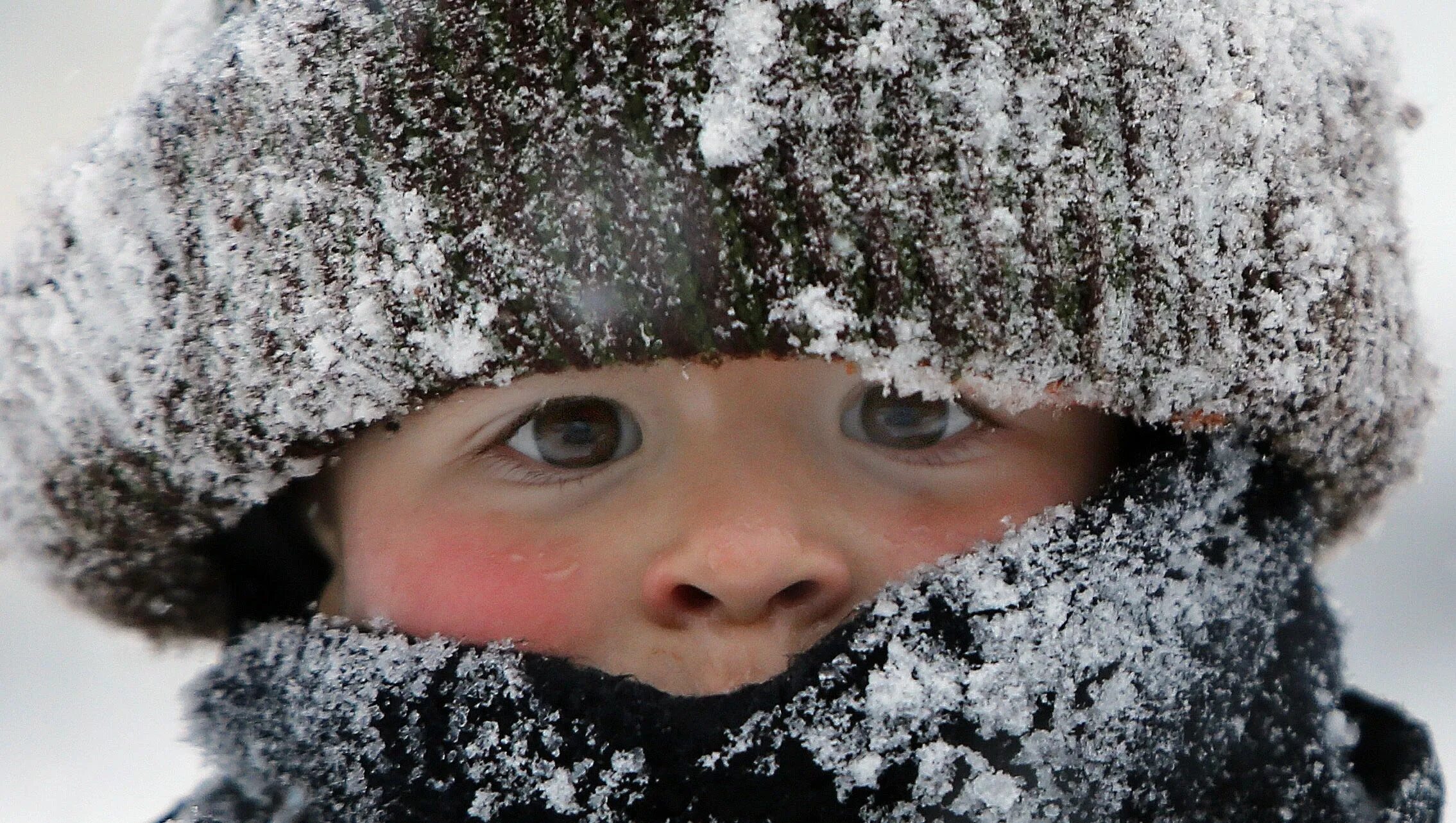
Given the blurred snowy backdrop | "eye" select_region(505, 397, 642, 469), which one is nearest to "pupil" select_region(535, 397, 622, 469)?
"eye" select_region(505, 397, 642, 469)

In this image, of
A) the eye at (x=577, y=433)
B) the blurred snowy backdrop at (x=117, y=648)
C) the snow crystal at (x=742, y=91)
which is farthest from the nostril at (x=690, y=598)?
the blurred snowy backdrop at (x=117, y=648)

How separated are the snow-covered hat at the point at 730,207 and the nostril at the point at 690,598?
19 centimetres

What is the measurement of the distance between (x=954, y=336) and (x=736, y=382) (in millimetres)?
180

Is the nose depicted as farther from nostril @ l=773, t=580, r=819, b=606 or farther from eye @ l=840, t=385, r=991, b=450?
eye @ l=840, t=385, r=991, b=450

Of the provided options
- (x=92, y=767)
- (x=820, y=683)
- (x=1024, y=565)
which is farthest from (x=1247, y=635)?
(x=92, y=767)

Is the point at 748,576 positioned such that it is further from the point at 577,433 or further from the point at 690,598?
the point at 577,433

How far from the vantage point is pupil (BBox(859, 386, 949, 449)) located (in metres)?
1.02

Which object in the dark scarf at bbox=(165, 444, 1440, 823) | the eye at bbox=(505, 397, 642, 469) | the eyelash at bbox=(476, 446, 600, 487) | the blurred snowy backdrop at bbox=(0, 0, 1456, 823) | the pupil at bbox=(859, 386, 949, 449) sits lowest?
the dark scarf at bbox=(165, 444, 1440, 823)

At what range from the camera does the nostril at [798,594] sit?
3.12 feet

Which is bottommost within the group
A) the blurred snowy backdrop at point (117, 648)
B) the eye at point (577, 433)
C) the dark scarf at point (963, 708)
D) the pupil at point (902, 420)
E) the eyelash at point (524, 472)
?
the dark scarf at point (963, 708)

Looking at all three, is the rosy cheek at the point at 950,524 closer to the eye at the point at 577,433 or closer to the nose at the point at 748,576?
the nose at the point at 748,576

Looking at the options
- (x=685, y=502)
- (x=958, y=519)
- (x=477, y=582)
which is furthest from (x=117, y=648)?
(x=958, y=519)

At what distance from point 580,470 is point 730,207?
0.29 meters

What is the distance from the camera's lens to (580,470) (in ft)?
3.42
